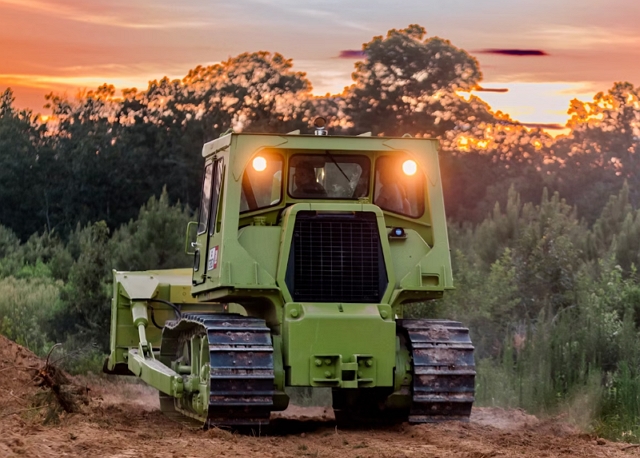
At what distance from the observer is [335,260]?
477 inches

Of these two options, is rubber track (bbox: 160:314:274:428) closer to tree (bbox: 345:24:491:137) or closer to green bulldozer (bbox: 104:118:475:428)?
green bulldozer (bbox: 104:118:475:428)

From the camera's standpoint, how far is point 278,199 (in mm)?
12648

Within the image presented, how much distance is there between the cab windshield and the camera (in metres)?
12.7

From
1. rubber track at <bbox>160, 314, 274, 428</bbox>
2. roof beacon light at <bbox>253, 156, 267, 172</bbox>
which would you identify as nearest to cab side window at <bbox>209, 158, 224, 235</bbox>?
roof beacon light at <bbox>253, 156, 267, 172</bbox>

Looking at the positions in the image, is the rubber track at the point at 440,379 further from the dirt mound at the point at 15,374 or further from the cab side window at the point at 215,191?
the dirt mound at the point at 15,374

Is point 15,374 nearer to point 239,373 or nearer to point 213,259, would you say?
point 213,259

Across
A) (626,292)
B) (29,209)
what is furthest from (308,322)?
(29,209)

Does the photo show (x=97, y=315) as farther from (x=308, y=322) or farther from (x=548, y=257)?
(x=308, y=322)

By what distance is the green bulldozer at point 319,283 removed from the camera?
37.7 ft

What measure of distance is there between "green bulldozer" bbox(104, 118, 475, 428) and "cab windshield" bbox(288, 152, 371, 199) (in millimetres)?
13

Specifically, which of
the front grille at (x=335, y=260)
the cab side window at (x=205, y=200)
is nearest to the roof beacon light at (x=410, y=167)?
the front grille at (x=335, y=260)

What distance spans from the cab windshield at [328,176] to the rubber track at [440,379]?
1.72 m

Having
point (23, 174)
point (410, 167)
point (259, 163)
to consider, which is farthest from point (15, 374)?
point (23, 174)

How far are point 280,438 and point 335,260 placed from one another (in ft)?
5.88
